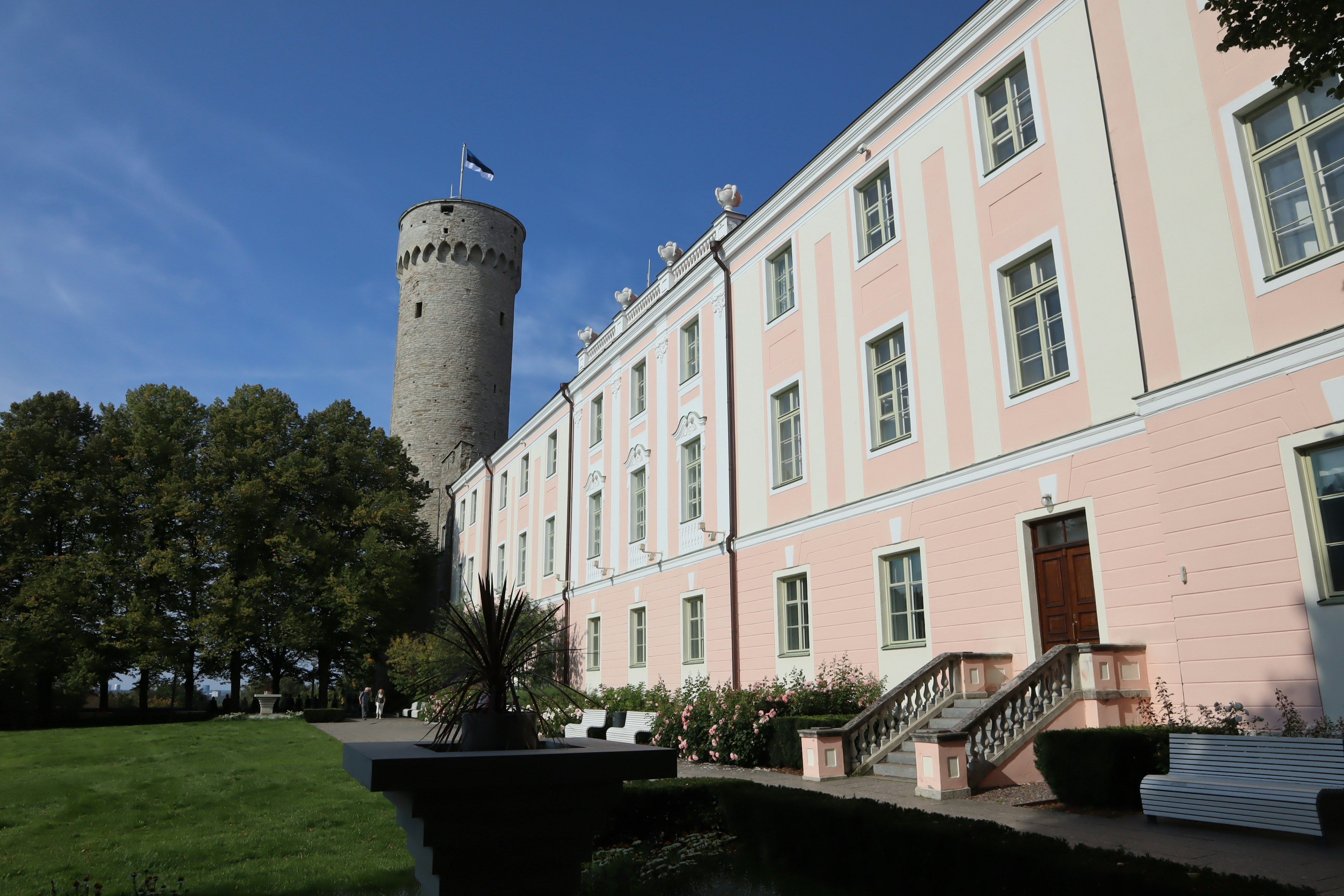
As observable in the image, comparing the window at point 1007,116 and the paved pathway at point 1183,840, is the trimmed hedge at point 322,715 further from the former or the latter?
the window at point 1007,116

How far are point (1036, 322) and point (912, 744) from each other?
230 inches

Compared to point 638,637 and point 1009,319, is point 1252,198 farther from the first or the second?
point 638,637

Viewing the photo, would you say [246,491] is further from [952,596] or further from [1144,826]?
[1144,826]

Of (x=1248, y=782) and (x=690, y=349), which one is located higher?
(x=690, y=349)

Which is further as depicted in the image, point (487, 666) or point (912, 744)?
point (912, 744)

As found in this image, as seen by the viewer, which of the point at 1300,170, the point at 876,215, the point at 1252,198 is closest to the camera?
the point at 1300,170

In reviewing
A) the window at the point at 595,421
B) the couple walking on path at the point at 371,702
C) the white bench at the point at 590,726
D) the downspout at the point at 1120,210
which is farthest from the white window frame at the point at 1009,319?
the couple walking on path at the point at 371,702

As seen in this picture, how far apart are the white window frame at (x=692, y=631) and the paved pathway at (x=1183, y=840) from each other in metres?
9.47

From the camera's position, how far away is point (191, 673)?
123 feet

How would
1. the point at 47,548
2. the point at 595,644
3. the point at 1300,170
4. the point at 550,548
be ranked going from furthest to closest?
the point at 47,548 < the point at 550,548 < the point at 595,644 < the point at 1300,170

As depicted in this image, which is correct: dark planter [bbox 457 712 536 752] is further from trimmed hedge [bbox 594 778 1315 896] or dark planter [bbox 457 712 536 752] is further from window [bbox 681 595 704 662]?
window [bbox 681 595 704 662]

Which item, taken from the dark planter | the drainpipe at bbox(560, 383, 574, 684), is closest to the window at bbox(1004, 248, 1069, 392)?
the dark planter

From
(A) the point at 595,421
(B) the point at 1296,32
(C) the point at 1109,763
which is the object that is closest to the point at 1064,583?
(C) the point at 1109,763


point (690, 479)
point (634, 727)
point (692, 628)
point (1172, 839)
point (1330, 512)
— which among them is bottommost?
point (1172, 839)
